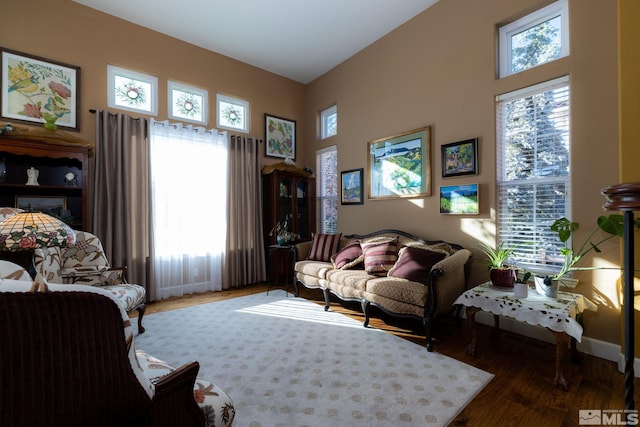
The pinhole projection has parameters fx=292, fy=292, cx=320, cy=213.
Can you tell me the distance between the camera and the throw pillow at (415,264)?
9.64ft

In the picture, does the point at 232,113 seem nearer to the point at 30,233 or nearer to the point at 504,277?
the point at 30,233

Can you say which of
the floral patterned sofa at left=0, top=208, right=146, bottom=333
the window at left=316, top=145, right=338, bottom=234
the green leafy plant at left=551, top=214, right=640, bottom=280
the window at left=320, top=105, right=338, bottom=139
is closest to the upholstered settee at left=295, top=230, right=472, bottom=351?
the green leafy plant at left=551, top=214, right=640, bottom=280

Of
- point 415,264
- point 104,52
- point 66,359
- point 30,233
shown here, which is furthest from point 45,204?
point 415,264

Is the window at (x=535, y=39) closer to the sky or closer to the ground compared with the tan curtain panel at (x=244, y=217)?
closer to the sky

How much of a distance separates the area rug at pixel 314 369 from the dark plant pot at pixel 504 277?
82cm

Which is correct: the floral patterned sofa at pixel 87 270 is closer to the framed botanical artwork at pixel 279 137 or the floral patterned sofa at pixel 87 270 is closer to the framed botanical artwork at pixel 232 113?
the framed botanical artwork at pixel 232 113

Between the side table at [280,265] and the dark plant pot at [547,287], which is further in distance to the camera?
the side table at [280,265]

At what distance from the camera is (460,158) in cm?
339

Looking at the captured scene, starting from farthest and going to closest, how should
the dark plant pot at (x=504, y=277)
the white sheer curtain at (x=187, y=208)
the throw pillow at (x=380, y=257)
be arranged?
the white sheer curtain at (x=187, y=208)
the throw pillow at (x=380, y=257)
the dark plant pot at (x=504, y=277)

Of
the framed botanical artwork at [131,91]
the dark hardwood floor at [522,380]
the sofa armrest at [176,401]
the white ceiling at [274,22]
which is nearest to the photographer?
the sofa armrest at [176,401]

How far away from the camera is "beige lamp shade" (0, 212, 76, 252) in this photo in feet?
4.74

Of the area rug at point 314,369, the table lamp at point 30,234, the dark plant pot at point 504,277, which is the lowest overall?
the area rug at point 314,369

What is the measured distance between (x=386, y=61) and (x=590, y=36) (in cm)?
235

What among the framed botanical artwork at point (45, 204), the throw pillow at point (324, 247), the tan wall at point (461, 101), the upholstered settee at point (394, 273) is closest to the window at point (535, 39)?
the tan wall at point (461, 101)
